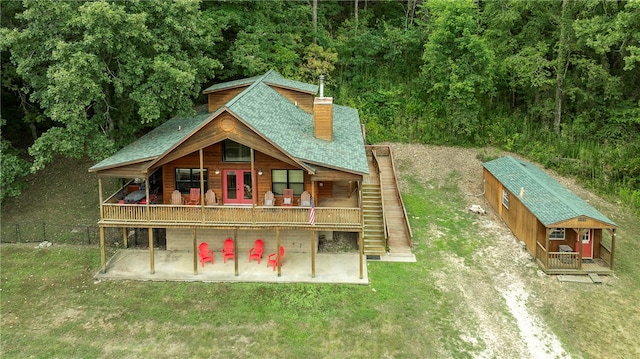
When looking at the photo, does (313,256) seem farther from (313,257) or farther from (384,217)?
(384,217)

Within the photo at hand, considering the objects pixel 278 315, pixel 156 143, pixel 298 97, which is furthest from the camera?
pixel 298 97

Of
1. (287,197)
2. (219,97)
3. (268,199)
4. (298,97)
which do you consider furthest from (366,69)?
(268,199)

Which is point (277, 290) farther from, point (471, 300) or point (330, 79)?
point (330, 79)

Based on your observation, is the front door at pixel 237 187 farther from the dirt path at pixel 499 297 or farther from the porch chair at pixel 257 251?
the dirt path at pixel 499 297

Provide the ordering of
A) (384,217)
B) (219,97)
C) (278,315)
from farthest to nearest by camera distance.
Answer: (219,97) < (384,217) < (278,315)

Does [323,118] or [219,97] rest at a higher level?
[219,97]

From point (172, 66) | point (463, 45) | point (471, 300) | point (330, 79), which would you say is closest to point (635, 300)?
point (471, 300)
